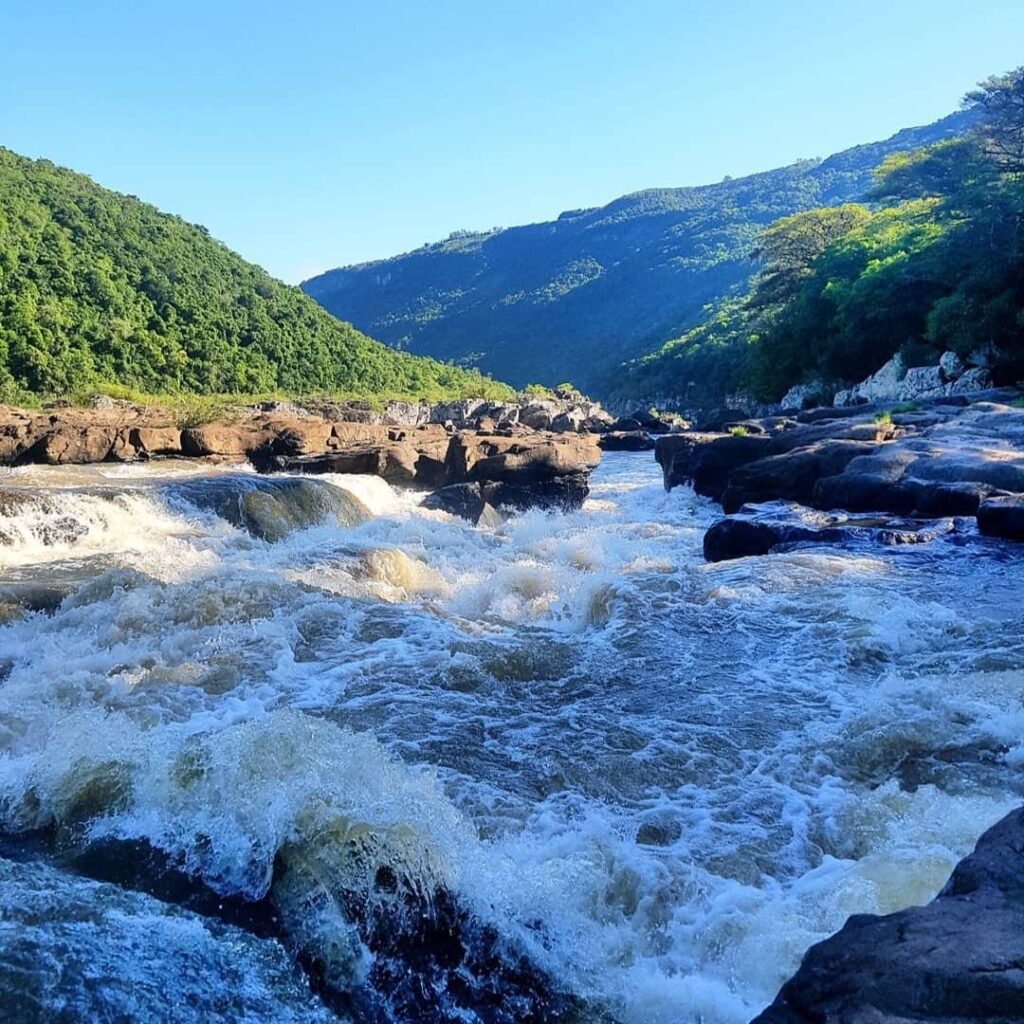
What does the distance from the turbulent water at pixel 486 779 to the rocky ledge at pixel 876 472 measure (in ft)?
4.61

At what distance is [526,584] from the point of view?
30.5 feet

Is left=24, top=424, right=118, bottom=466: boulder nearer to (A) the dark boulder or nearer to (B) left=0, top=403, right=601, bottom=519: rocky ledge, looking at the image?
(B) left=0, top=403, right=601, bottom=519: rocky ledge

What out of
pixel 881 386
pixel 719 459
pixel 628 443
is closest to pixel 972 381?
pixel 881 386

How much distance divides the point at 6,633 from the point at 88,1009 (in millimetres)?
5440

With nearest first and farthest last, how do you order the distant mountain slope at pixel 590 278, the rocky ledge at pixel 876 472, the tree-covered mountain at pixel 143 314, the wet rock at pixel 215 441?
1. the rocky ledge at pixel 876 472
2. the wet rock at pixel 215 441
3. the tree-covered mountain at pixel 143 314
4. the distant mountain slope at pixel 590 278

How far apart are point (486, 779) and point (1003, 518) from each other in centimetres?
782

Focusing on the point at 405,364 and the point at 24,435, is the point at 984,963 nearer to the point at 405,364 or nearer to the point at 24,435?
the point at 24,435

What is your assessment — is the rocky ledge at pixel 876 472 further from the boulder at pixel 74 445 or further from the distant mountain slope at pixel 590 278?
the distant mountain slope at pixel 590 278

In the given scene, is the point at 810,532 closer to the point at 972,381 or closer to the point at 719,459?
the point at 719,459

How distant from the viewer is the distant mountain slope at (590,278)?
128 metres

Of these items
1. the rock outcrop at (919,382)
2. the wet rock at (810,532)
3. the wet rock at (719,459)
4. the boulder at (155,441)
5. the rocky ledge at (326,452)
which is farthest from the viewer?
the rock outcrop at (919,382)

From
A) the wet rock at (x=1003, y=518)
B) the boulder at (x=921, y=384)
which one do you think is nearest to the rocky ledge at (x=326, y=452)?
the wet rock at (x=1003, y=518)

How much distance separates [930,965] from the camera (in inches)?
83.9

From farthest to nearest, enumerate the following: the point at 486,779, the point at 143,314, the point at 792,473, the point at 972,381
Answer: the point at 143,314 < the point at 972,381 < the point at 792,473 < the point at 486,779
